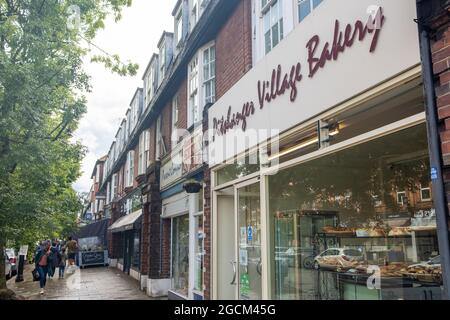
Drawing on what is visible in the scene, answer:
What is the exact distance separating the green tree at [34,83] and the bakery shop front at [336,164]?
5.30 m

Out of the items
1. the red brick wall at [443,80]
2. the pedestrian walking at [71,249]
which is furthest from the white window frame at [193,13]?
the pedestrian walking at [71,249]

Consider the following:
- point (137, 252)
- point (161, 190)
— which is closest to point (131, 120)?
point (137, 252)

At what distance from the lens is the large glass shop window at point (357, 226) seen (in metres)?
4.85

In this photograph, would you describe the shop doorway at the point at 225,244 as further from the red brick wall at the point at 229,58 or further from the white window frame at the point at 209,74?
the white window frame at the point at 209,74

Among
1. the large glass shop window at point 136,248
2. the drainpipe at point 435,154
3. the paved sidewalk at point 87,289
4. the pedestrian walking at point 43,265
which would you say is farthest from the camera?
the large glass shop window at point 136,248

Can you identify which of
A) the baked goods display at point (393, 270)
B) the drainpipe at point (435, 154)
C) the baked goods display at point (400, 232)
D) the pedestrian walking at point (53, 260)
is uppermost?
the drainpipe at point (435, 154)

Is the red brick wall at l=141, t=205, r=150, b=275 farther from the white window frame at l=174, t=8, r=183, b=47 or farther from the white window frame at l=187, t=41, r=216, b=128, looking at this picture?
the white window frame at l=174, t=8, r=183, b=47

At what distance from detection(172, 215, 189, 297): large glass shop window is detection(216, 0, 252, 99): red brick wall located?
412 cm

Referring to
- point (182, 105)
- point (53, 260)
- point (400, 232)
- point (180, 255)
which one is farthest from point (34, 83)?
point (53, 260)

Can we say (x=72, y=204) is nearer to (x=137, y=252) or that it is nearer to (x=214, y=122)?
(x=137, y=252)

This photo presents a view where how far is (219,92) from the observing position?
8773mm

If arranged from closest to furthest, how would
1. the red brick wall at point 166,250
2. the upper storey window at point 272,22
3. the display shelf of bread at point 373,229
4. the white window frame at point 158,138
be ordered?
the display shelf of bread at point 373,229, the upper storey window at point 272,22, the red brick wall at point 166,250, the white window frame at point 158,138

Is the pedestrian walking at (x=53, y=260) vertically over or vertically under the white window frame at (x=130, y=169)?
under

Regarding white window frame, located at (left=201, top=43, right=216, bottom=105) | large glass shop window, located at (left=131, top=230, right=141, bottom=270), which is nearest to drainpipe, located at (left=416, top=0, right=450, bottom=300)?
white window frame, located at (left=201, top=43, right=216, bottom=105)
